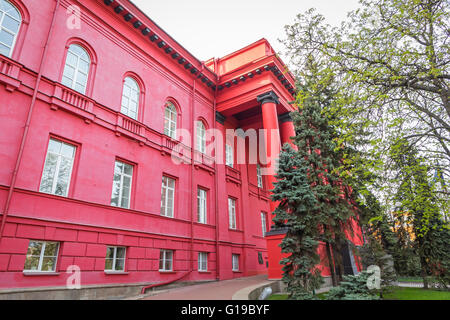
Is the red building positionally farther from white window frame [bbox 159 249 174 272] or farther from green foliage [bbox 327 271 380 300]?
green foliage [bbox 327 271 380 300]

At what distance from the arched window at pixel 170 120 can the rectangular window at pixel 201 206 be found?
3643mm

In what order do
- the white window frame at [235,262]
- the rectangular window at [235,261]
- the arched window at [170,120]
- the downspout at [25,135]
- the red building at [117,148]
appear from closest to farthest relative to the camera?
the downspout at [25,135], the red building at [117,148], the arched window at [170,120], the white window frame at [235,262], the rectangular window at [235,261]

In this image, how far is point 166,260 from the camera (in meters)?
12.2

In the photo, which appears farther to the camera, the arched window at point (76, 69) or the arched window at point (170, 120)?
the arched window at point (170, 120)

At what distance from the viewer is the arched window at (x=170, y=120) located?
14.5m

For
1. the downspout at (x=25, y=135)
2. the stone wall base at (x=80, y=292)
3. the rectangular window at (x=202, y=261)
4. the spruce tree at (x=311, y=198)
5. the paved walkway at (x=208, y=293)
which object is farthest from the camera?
the rectangular window at (x=202, y=261)

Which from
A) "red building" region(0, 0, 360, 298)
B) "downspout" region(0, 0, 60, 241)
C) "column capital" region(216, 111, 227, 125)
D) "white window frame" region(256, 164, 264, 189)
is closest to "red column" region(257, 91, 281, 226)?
"red building" region(0, 0, 360, 298)

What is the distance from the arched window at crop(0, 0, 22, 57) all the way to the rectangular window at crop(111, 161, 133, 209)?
208 inches

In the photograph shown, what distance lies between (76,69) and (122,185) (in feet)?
16.6

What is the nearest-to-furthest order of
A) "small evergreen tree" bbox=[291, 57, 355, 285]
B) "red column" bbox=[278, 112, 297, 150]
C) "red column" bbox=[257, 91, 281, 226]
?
"small evergreen tree" bbox=[291, 57, 355, 285]
"red column" bbox=[257, 91, 281, 226]
"red column" bbox=[278, 112, 297, 150]

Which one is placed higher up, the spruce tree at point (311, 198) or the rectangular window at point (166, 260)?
the spruce tree at point (311, 198)

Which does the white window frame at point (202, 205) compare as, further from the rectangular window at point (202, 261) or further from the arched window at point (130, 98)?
the arched window at point (130, 98)

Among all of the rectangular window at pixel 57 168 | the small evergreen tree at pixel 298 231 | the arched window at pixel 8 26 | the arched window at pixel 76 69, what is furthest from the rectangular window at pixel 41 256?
the small evergreen tree at pixel 298 231

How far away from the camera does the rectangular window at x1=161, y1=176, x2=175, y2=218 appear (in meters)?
13.0
